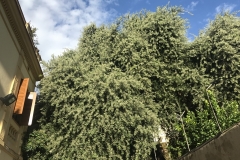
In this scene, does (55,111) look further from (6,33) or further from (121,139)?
(6,33)

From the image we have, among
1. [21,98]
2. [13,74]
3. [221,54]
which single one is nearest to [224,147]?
[21,98]

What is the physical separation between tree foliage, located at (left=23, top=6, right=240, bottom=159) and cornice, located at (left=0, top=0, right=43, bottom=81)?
1.26 metres

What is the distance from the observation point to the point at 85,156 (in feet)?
34.0

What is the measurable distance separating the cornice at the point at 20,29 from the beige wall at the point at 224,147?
8.19m

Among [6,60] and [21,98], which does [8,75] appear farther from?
[21,98]

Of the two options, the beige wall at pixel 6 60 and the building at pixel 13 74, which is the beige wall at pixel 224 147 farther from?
the beige wall at pixel 6 60

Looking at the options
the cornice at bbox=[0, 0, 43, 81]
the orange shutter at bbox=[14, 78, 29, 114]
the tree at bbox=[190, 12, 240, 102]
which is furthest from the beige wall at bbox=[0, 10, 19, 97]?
the tree at bbox=[190, 12, 240, 102]

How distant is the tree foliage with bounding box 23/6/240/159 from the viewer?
10.9 metres

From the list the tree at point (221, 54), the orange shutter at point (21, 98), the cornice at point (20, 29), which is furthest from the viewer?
the tree at point (221, 54)

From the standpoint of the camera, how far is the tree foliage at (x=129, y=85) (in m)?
10.9

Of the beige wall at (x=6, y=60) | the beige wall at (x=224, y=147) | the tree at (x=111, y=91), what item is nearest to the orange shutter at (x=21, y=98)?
the beige wall at (x=6, y=60)

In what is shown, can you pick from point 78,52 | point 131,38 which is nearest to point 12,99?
point 78,52

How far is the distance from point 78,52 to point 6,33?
6.46 meters

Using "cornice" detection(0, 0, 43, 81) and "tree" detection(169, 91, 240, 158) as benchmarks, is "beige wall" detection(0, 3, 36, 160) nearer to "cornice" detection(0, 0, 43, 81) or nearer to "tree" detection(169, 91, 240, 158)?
"cornice" detection(0, 0, 43, 81)
